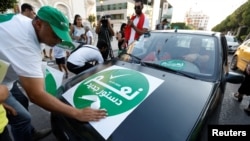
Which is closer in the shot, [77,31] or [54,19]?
[54,19]

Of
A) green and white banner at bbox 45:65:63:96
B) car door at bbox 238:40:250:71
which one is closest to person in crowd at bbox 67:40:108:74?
green and white banner at bbox 45:65:63:96

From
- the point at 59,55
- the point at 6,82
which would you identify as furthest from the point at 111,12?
the point at 6,82

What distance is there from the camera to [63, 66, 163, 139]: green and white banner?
131 cm

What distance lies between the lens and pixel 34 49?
52.2 inches

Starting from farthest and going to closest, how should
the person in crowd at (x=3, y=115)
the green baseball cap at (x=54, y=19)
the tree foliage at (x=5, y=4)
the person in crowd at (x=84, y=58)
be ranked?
1. the tree foliage at (x=5, y=4)
2. the person in crowd at (x=84, y=58)
3. the green baseball cap at (x=54, y=19)
4. the person in crowd at (x=3, y=115)

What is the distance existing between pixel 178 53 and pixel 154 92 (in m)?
0.95

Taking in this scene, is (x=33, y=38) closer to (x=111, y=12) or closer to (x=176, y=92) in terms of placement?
(x=176, y=92)

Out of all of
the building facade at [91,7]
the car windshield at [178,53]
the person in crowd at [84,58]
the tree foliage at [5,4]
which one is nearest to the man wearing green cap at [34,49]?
the car windshield at [178,53]

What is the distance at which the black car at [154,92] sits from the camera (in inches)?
47.9

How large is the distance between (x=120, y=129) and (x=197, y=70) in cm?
122

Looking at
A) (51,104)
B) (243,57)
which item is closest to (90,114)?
(51,104)

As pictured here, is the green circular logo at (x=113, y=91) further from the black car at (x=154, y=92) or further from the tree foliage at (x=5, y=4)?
the tree foliage at (x=5, y=4)

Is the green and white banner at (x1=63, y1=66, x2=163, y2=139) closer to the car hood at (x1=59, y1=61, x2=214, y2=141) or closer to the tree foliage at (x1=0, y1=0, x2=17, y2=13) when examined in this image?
the car hood at (x1=59, y1=61, x2=214, y2=141)

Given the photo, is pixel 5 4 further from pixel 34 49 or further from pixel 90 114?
pixel 90 114
